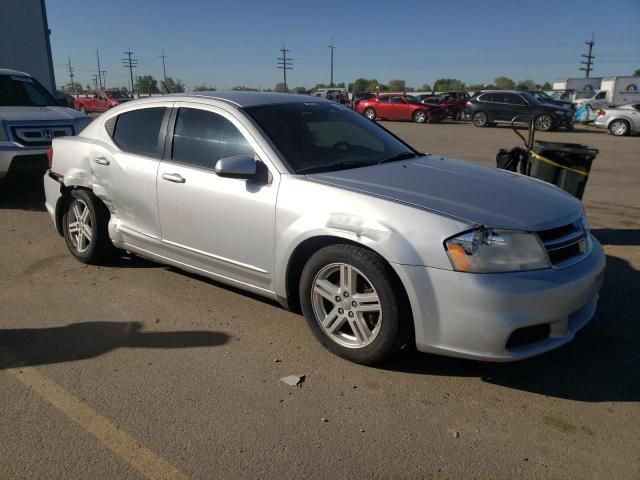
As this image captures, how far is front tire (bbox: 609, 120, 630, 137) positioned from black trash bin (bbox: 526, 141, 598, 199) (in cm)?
1893

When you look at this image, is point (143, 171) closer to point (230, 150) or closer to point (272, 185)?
point (230, 150)

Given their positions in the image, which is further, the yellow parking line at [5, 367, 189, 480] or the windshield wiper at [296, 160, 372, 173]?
the windshield wiper at [296, 160, 372, 173]

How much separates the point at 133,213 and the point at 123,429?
7.25ft

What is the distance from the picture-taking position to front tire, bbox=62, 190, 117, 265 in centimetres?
482

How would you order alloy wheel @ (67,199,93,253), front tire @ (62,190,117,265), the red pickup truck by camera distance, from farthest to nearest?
the red pickup truck, alloy wheel @ (67,199,93,253), front tire @ (62,190,117,265)

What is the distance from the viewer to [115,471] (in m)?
2.41

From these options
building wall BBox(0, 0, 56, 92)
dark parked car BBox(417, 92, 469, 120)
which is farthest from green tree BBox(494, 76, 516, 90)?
building wall BBox(0, 0, 56, 92)

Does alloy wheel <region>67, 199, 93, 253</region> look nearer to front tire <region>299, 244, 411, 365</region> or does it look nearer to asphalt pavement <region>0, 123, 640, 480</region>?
asphalt pavement <region>0, 123, 640, 480</region>

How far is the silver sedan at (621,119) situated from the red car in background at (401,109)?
8.60 meters

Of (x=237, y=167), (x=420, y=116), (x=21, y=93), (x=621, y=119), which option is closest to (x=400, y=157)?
(x=237, y=167)

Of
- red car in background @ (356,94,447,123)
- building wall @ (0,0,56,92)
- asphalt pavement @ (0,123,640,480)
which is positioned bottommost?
asphalt pavement @ (0,123,640,480)

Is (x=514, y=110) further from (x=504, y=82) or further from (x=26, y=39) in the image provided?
(x=504, y=82)

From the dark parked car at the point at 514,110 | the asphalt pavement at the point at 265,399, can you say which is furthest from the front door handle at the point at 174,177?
the dark parked car at the point at 514,110

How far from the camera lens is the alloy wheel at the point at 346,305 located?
126 inches
